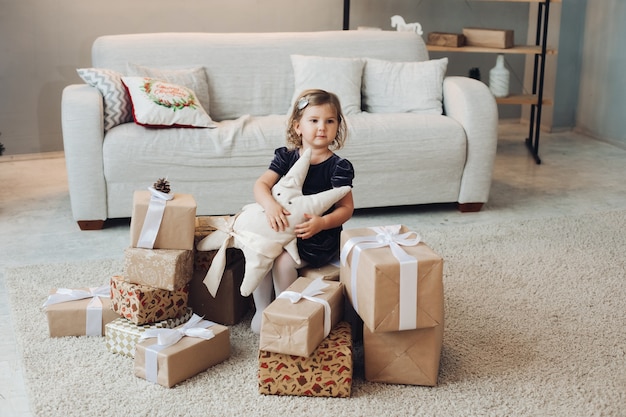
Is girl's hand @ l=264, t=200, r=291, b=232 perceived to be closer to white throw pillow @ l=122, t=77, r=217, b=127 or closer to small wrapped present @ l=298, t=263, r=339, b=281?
small wrapped present @ l=298, t=263, r=339, b=281

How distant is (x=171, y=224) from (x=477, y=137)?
69.1 inches

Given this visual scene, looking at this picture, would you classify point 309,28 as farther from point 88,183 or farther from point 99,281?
point 99,281

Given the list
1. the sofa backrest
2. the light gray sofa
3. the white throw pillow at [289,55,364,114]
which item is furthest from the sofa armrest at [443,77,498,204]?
the sofa backrest

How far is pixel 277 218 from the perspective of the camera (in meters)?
2.21

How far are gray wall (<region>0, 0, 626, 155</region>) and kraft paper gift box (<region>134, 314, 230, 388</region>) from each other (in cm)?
283

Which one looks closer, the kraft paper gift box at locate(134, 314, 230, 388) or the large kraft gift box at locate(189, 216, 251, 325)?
the kraft paper gift box at locate(134, 314, 230, 388)

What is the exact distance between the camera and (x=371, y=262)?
1.90 meters

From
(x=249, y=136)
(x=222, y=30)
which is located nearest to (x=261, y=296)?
(x=249, y=136)

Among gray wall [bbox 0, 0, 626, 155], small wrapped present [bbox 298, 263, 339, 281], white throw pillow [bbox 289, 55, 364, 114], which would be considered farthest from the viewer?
gray wall [bbox 0, 0, 626, 155]

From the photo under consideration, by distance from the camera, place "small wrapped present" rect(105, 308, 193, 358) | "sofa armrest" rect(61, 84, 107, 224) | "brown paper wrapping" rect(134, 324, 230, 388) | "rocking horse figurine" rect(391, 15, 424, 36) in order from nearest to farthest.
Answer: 1. "brown paper wrapping" rect(134, 324, 230, 388)
2. "small wrapped present" rect(105, 308, 193, 358)
3. "sofa armrest" rect(61, 84, 107, 224)
4. "rocking horse figurine" rect(391, 15, 424, 36)

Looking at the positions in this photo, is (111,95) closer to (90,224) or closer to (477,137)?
(90,224)

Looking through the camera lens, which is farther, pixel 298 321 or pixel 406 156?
pixel 406 156

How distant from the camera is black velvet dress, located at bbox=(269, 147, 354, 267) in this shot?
2285 mm

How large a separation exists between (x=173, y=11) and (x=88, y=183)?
179 centimetres
